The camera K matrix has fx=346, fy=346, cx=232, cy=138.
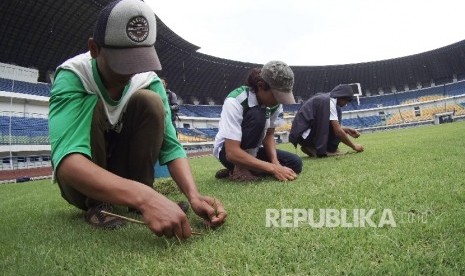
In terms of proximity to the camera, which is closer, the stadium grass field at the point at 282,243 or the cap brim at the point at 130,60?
the stadium grass field at the point at 282,243

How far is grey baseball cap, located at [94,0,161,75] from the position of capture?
5.12 feet

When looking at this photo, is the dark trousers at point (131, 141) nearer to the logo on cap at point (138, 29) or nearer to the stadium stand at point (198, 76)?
the logo on cap at point (138, 29)

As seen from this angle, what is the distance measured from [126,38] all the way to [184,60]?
31.3m

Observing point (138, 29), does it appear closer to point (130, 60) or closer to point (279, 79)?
point (130, 60)

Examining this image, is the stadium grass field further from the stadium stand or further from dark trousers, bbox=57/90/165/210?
the stadium stand

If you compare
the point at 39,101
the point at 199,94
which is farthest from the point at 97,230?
the point at 199,94

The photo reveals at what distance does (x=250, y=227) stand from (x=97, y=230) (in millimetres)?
913

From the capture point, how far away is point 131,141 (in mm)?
2316

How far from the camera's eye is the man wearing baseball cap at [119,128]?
143 cm

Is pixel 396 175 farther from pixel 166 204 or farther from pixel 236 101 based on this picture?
pixel 166 204

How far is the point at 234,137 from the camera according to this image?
330 cm

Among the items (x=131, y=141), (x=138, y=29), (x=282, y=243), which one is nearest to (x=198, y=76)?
(x=131, y=141)

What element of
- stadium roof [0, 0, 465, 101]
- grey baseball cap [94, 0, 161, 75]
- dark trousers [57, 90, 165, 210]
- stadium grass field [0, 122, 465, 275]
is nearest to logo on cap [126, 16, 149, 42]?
grey baseball cap [94, 0, 161, 75]

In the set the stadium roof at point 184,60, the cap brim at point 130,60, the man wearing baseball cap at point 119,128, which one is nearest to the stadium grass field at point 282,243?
the man wearing baseball cap at point 119,128
